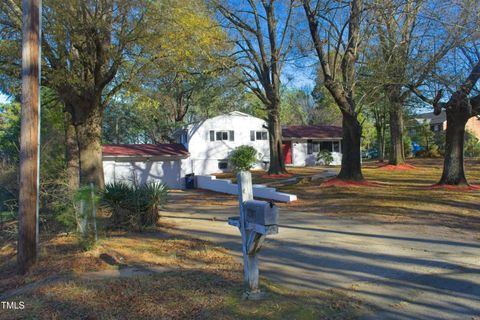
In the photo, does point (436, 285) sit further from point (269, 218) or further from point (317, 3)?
point (317, 3)

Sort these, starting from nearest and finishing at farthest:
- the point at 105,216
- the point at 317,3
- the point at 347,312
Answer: the point at 347,312 → the point at 105,216 → the point at 317,3

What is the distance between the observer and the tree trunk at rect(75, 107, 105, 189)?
14000mm

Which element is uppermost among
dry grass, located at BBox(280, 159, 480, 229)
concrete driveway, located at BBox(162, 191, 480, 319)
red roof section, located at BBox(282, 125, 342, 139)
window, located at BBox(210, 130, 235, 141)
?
red roof section, located at BBox(282, 125, 342, 139)

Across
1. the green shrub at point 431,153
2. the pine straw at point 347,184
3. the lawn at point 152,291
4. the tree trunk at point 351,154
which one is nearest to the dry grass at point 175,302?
the lawn at point 152,291

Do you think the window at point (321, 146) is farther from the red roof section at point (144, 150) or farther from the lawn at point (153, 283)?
the lawn at point (153, 283)

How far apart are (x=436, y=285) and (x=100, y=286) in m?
4.55

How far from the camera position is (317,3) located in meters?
16.9

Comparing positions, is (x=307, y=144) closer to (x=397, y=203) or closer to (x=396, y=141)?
(x=396, y=141)

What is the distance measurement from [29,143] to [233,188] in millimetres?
15322

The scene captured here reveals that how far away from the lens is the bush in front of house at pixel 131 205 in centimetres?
1015

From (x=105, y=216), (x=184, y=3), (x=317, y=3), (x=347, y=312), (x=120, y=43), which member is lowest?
(x=347, y=312)

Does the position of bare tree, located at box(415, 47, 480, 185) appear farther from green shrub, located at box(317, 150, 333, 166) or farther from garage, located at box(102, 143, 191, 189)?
green shrub, located at box(317, 150, 333, 166)

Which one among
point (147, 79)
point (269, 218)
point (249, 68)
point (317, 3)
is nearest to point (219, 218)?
point (147, 79)

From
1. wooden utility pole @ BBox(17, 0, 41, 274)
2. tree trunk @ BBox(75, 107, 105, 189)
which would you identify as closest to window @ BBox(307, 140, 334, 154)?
tree trunk @ BBox(75, 107, 105, 189)
